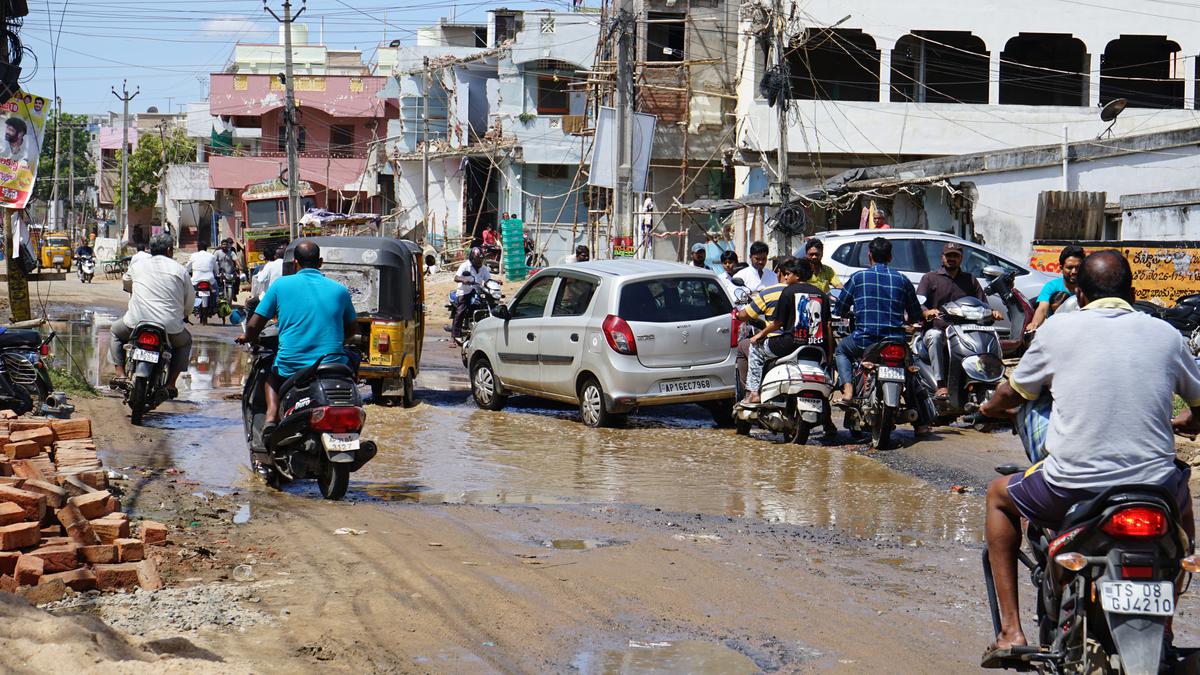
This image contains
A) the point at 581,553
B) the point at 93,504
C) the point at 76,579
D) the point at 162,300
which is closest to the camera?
the point at 76,579

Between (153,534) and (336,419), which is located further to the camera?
(336,419)

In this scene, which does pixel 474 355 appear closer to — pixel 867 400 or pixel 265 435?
pixel 867 400

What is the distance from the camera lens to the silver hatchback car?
12.4m

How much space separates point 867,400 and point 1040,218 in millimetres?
11655

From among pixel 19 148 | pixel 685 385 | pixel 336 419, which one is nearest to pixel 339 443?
pixel 336 419

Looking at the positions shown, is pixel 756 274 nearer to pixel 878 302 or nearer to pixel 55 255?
pixel 878 302

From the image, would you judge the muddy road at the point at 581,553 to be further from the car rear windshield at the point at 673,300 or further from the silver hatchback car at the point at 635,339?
the car rear windshield at the point at 673,300

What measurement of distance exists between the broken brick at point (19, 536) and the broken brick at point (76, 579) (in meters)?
0.22

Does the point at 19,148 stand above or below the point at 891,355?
above

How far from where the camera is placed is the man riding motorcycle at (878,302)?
436 inches

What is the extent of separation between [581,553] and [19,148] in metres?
8.82

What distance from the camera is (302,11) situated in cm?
4294

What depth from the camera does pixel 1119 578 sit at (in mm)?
3971

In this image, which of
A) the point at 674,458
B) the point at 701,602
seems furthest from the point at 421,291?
the point at 701,602
